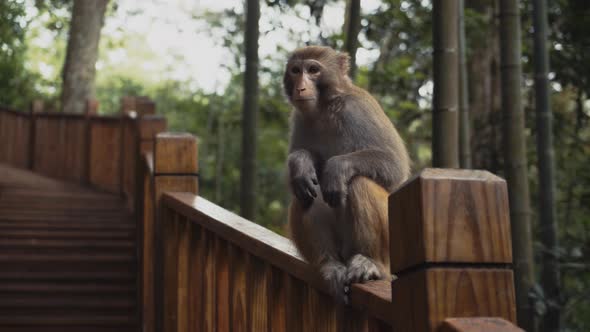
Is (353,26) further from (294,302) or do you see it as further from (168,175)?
(294,302)

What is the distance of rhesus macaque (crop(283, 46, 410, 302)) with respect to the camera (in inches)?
91.9

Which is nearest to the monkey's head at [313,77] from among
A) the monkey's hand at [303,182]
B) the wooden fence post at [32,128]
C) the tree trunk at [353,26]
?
the monkey's hand at [303,182]

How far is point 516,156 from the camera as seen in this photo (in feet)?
19.5

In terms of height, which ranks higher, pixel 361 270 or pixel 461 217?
pixel 461 217

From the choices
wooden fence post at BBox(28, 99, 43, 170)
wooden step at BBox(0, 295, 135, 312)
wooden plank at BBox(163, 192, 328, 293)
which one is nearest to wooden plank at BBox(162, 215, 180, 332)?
wooden plank at BBox(163, 192, 328, 293)

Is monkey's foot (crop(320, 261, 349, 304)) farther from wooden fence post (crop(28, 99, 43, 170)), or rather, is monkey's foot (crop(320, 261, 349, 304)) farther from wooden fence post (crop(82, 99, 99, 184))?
wooden fence post (crop(28, 99, 43, 170))

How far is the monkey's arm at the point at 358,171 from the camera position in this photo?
8.18 feet

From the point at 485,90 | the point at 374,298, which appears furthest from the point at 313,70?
the point at 485,90

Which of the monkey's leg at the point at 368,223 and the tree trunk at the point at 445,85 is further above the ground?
the tree trunk at the point at 445,85

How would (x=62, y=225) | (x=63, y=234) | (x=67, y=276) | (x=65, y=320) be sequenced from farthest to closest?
(x=62, y=225)
(x=63, y=234)
(x=67, y=276)
(x=65, y=320)

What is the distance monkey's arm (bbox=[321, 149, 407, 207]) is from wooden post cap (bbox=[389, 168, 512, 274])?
1.20 metres

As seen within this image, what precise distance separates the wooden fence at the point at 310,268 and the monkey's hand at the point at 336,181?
208 mm

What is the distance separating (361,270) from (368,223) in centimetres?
25

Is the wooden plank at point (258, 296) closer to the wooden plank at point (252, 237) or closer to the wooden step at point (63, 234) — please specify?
the wooden plank at point (252, 237)
